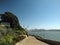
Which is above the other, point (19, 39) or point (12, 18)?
point (12, 18)

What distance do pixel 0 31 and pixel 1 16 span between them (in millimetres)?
12184

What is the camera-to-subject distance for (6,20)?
35969mm

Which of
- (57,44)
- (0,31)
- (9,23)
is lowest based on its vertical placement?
(57,44)

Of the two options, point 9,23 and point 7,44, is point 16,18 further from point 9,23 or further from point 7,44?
point 7,44

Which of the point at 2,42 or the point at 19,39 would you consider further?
the point at 19,39

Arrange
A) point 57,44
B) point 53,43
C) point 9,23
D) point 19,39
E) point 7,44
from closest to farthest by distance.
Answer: point 7,44
point 57,44
point 53,43
point 19,39
point 9,23

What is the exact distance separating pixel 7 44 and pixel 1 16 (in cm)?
2049

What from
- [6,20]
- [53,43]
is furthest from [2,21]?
[53,43]

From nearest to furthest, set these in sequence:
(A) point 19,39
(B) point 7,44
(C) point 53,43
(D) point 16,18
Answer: (B) point 7,44 < (C) point 53,43 < (A) point 19,39 < (D) point 16,18

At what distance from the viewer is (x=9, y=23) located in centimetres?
3544

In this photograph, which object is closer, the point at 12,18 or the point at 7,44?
the point at 7,44

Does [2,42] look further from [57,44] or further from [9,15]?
[9,15]

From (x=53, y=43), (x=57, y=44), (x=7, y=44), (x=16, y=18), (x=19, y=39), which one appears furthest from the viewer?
(x=16, y=18)

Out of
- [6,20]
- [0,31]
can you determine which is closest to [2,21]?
[6,20]
